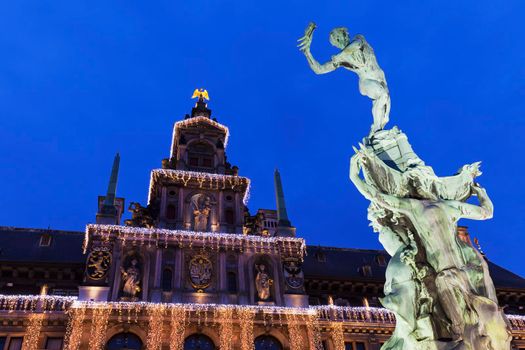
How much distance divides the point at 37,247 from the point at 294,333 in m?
17.4

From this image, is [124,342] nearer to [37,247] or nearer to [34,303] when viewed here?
[34,303]

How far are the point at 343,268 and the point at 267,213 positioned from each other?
831 cm

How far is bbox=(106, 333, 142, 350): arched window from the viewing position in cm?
2383

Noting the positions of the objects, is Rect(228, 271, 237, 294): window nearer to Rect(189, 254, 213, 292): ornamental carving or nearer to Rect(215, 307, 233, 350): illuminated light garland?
Rect(189, 254, 213, 292): ornamental carving

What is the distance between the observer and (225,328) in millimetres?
24953

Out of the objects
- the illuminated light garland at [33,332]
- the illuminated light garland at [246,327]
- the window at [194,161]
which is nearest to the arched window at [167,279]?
the illuminated light garland at [246,327]

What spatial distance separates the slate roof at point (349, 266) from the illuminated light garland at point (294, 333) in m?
4.91

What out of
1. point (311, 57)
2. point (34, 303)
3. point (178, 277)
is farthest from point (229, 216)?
point (311, 57)

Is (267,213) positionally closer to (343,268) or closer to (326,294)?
(343,268)

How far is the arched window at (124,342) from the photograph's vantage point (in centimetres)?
2383

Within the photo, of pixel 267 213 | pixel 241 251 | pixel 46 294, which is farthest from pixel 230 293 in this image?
pixel 267 213

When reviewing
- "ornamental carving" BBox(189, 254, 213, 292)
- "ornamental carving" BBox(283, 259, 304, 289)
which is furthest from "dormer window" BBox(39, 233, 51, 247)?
"ornamental carving" BBox(283, 259, 304, 289)

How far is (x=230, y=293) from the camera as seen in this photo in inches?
1056

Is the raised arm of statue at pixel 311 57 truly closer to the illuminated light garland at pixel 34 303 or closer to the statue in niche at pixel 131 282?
the statue in niche at pixel 131 282
